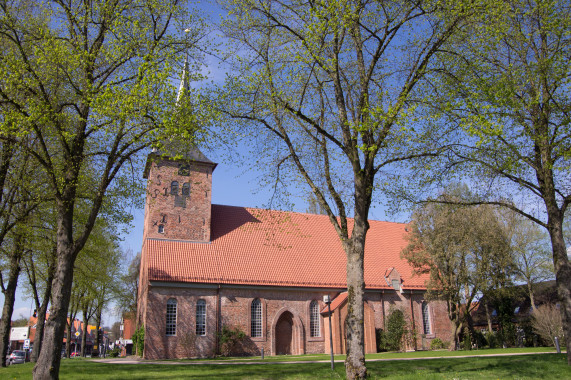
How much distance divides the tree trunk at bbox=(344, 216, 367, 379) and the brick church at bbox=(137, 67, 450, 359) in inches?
576

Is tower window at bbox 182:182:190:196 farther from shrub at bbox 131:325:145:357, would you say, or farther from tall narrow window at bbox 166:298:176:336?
shrub at bbox 131:325:145:357

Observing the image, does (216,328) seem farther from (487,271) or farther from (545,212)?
(545,212)

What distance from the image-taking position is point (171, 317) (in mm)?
28359

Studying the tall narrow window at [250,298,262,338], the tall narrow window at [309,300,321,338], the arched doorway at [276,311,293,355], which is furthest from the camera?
the tall narrow window at [309,300,321,338]

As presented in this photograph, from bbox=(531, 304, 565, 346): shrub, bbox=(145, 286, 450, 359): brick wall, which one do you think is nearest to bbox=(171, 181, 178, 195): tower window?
bbox=(145, 286, 450, 359): brick wall

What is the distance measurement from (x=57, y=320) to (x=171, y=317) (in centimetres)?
1800

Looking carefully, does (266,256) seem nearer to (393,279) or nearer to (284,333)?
(284,333)

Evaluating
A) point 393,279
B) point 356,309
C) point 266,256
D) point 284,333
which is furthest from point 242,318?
point 356,309

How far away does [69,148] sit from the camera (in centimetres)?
1265

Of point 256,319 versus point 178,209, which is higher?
point 178,209

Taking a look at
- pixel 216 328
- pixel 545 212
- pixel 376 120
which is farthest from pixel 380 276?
pixel 376 120

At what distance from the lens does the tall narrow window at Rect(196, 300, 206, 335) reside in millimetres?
28781

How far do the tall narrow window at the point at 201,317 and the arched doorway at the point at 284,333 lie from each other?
5156mm

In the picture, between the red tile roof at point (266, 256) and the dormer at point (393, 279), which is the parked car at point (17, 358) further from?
the dormer at point (393, 279)
